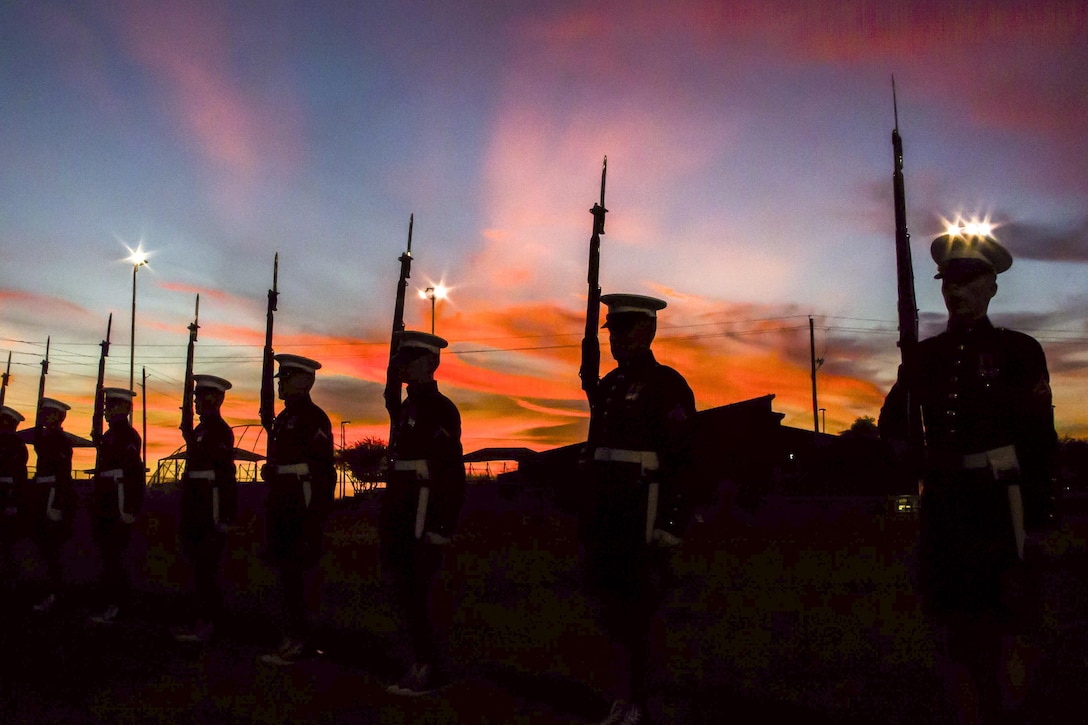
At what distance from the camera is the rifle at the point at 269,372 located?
12.7 metres

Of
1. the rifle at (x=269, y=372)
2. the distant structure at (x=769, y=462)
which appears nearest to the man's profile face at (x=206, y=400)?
the rifle at (x=269, y=372)

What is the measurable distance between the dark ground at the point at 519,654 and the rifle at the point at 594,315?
2019 mm

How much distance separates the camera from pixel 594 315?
8.48 meters

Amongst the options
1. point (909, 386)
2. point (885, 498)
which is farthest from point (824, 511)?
point (909, 386)

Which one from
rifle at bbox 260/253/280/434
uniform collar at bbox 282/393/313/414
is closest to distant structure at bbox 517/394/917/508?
rifle at bbox 260/253/280/434

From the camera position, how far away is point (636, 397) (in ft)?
16.1

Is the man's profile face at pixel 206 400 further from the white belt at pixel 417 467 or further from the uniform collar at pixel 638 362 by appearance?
the uniform collar at pixel 638 362

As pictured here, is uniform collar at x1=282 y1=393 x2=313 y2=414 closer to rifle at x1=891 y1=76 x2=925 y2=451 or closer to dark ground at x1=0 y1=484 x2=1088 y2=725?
dark ground at x1=0 y1=484 x2=1088 y2=725

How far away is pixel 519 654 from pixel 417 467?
1.88 metres

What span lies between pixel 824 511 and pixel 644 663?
23.2 m

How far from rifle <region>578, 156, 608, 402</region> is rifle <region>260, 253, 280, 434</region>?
3.90 metres

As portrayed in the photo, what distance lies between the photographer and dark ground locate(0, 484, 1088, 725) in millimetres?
5023

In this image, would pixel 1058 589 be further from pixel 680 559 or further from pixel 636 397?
pixel 636 397

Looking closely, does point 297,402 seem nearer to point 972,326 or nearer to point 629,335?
point 629,335
